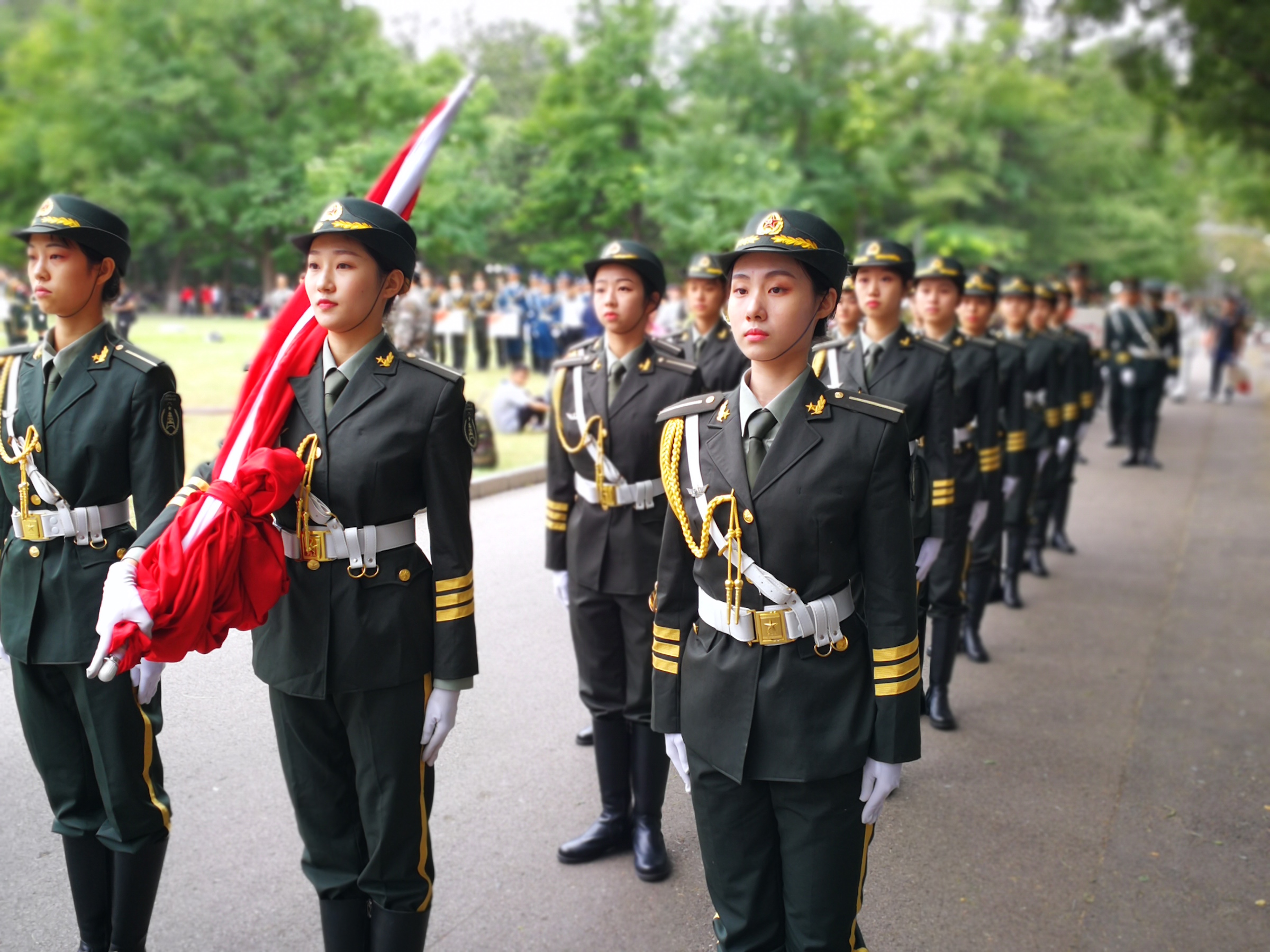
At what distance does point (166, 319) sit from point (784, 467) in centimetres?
1172

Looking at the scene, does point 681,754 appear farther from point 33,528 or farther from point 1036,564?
point 1036,564

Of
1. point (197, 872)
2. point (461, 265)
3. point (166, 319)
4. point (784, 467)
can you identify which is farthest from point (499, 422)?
point (784, 467)

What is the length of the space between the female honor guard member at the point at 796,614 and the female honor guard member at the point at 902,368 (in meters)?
2.01

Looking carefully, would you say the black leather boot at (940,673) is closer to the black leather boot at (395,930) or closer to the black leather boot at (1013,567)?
the black leather boot at (1013,567)

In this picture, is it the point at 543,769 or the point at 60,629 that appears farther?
the point at 543,769

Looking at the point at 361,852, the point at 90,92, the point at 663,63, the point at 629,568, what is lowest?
the point at 361,852

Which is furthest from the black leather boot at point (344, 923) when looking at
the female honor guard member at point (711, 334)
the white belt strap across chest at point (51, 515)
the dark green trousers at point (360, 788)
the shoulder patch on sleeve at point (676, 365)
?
the female honor guard member at point (711, 334)

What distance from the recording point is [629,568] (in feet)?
13.0

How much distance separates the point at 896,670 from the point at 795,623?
261 mm

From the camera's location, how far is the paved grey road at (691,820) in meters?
3.48

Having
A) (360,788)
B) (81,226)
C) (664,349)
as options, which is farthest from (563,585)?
(81,226)

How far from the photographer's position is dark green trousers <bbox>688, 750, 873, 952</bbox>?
2.60 meters

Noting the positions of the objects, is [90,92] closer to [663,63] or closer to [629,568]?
[663,63]

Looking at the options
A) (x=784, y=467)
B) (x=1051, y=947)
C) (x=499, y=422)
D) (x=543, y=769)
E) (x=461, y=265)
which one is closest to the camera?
(x=784, y=467)
